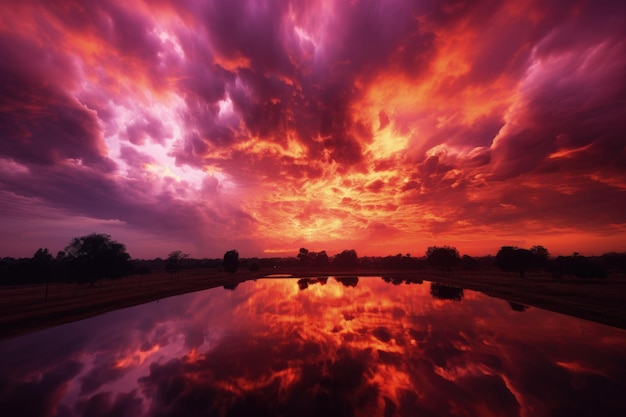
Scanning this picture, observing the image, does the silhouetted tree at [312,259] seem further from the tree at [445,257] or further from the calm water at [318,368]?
the calm water at [318,368]

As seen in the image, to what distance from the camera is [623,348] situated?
19.3 meters

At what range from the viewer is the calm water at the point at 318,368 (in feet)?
39.4

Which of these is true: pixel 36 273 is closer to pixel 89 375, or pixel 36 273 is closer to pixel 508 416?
pixel 89 375

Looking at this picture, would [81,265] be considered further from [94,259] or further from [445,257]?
[445,257]

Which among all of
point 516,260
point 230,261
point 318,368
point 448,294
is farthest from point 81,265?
point 516,260

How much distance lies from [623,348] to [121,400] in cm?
3611

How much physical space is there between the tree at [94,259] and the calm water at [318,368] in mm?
47063

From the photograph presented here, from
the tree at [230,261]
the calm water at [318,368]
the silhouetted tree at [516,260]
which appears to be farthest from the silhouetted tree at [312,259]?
the calm water at [318,368]

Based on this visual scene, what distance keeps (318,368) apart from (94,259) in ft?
256

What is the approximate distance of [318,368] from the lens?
16.3 m

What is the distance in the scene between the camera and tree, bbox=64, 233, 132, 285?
62.0m

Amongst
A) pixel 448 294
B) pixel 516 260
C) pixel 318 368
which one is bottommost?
pixel 448 294

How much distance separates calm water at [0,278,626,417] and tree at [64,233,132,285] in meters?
47.1

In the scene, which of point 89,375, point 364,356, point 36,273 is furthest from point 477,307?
point 36,273
